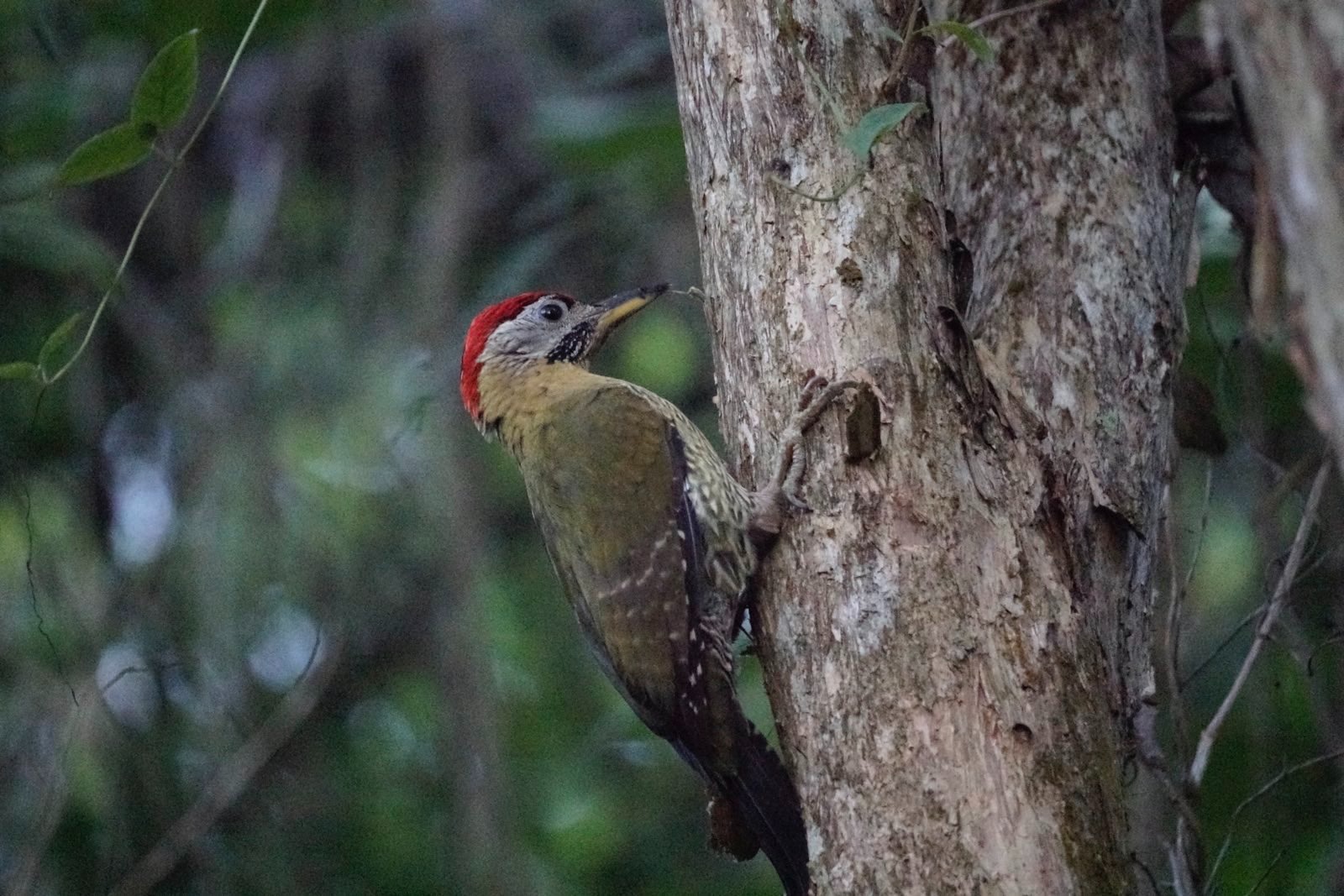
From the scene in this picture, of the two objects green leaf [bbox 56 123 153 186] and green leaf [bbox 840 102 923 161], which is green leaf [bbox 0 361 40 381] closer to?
green leaf [bbox 56 123 153 186]

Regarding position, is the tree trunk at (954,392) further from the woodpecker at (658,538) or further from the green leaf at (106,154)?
the green leaf at (106,154)

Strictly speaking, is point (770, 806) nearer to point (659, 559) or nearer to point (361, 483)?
point (659, 559)

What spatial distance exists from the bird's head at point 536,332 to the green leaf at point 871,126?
1.58 meters

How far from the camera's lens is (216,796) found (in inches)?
183

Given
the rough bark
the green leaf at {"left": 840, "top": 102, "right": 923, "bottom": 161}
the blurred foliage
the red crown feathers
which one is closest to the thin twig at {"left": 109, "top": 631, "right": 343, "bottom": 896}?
the blurred foliage

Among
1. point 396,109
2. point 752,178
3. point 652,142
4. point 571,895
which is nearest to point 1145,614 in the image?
point 752,178

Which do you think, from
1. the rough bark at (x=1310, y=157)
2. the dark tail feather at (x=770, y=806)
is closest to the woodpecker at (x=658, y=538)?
the dark tail feather at (x=770, y=806)

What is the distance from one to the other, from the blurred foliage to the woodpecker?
450 mm

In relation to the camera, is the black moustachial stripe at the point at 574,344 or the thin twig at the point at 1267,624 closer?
the thin twig at the point at 1267,624

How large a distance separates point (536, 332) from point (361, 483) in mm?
1548

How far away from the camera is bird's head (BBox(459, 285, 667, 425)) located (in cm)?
420

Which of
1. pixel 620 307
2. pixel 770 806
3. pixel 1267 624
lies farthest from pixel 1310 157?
pixel 620 307

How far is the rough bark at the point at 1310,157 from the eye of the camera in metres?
1.43

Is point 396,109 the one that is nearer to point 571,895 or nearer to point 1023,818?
point 571,895
